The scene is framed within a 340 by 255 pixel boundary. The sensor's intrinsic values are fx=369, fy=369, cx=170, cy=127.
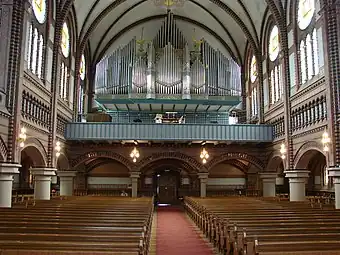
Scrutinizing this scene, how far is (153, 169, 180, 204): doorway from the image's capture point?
33.0 meters

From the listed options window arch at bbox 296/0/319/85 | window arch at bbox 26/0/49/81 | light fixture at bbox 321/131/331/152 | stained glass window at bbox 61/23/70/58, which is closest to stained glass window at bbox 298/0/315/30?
window arch at bbox 296/0/319/85

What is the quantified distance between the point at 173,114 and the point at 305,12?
11987 millimetres

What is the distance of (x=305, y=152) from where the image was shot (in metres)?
20.2

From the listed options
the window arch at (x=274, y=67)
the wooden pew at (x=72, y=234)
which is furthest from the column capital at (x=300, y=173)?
the wooden pew at (x=72, y=234)

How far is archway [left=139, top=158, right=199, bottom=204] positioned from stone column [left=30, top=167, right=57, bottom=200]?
11.6 m

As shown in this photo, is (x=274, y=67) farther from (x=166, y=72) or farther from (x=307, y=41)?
(x=166, y=72)

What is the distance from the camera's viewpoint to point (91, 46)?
3133cm

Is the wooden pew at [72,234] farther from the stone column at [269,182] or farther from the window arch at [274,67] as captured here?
the stone column at [269,182]

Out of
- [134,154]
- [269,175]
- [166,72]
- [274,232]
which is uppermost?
[166,72]

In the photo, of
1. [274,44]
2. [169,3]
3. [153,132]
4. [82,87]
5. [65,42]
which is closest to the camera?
[153,132]

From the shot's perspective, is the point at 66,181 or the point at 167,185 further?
the point at 167,185

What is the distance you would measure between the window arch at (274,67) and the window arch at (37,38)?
47.9 ft

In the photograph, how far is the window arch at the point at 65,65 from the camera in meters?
24.4

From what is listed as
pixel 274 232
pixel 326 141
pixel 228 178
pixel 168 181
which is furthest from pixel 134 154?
pixel 274 232
